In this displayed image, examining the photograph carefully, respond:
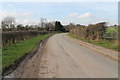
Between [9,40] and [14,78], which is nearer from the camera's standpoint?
[14,78]

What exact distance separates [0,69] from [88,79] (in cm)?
472

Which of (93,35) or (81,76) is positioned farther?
(93,35)

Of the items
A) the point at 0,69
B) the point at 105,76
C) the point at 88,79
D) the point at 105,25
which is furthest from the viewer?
the point at 105,25

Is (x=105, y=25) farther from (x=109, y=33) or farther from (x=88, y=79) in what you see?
(x=88, y=79)

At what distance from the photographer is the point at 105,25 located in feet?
105

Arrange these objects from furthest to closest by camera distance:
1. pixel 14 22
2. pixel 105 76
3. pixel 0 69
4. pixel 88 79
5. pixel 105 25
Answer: pixel 14 22 → pixel 105 25 → pixel 0 69 → pixel 105 76 → pixel 88 79

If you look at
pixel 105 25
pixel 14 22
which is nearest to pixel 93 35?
pixel 105 25

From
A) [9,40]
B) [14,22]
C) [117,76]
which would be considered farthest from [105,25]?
[14,22]

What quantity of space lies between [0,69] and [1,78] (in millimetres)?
1600

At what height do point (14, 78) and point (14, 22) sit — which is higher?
point (14, 22)

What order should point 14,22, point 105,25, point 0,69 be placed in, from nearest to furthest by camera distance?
point 0,69 → point 105,25 → point 14,22

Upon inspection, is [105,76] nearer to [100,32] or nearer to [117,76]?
[117,76]

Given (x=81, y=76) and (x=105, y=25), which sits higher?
(x=105, y=25)

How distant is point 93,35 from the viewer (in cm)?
3247
